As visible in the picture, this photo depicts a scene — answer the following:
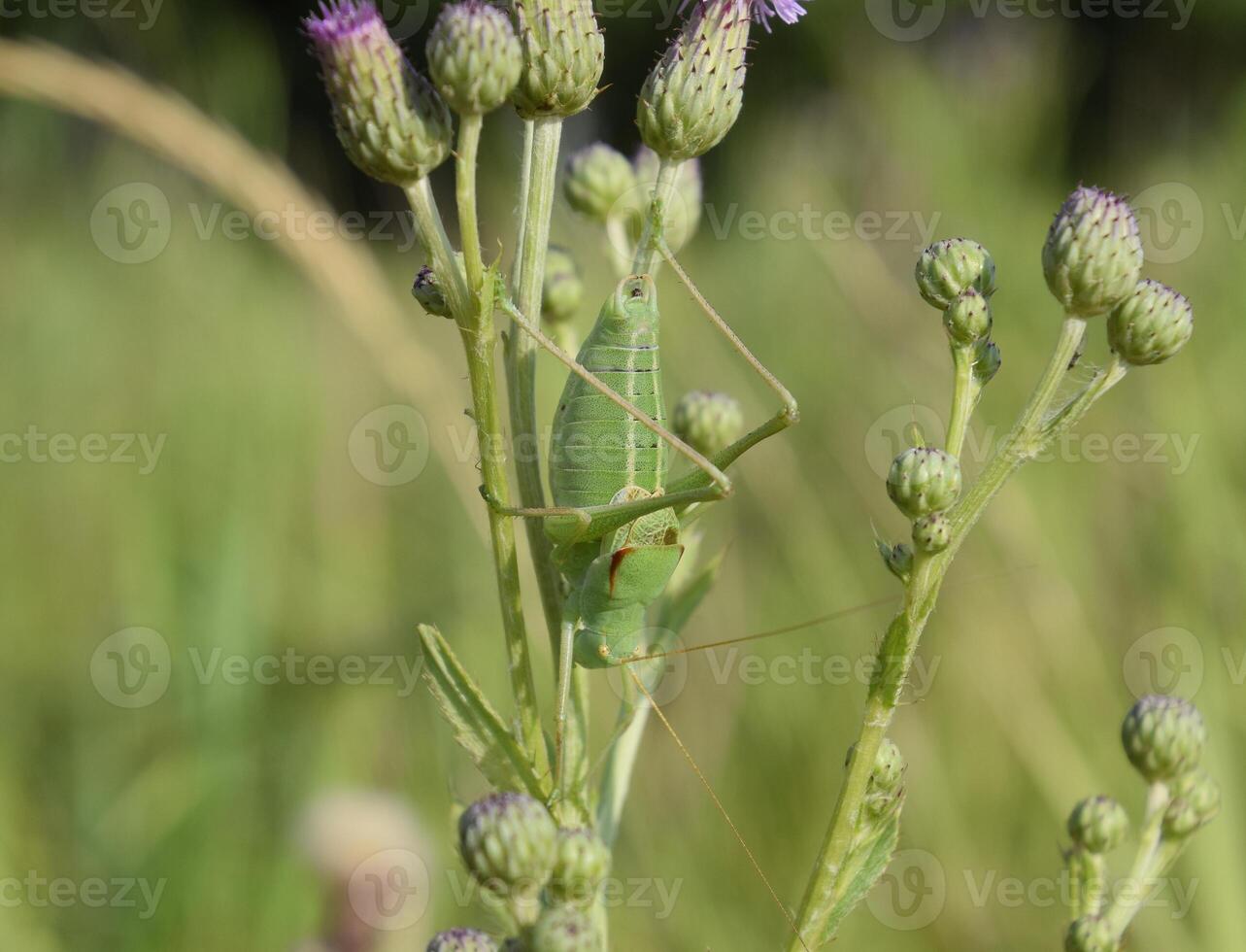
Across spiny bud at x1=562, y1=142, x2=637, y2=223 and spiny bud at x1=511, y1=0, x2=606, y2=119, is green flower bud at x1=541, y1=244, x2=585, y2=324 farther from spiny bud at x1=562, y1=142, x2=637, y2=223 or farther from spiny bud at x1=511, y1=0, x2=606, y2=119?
spiny bud at x1=511, y1=0, x2=606, y2=119

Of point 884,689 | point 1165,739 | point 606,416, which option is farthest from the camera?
point 1165,739

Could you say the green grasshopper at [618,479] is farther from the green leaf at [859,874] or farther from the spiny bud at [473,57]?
the green leaf at [859,874]

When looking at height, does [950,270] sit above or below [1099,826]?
above

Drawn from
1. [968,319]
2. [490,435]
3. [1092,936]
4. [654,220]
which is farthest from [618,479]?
[1092,936]

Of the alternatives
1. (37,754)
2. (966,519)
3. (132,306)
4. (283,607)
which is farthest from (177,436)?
(966,519)

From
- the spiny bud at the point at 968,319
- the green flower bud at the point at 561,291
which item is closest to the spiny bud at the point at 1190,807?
the spiny bud at the point at 968,319

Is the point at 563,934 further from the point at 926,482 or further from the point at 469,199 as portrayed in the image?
the point at 469,199
